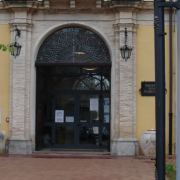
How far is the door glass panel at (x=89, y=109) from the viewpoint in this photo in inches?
528

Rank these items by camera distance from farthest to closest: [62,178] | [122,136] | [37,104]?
1. [37,104]
2. [122,136]
3. [62,178]

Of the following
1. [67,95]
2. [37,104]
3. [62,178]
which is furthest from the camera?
[67,95]

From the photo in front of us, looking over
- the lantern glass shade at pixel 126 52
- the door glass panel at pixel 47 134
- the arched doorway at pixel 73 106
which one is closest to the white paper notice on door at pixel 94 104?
the arched doorway at pixel 73 106

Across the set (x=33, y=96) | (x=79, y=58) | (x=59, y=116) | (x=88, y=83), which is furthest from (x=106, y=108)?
(x=33, y=96)

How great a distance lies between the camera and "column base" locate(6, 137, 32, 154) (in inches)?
467

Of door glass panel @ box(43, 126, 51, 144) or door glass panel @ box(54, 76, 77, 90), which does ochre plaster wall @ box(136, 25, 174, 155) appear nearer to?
door glass panel @ box(54, 76, 77, 90)

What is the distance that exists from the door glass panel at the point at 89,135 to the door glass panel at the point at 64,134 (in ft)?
1.20

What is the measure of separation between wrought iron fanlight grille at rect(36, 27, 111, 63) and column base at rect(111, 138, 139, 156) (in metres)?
3.01

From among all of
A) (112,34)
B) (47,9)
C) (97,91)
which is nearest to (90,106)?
(97,91)

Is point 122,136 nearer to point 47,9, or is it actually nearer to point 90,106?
point 90,106

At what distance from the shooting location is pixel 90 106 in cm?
1347

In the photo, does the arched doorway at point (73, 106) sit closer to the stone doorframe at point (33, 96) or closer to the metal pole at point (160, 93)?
the stone doorframe at point (33, 96)

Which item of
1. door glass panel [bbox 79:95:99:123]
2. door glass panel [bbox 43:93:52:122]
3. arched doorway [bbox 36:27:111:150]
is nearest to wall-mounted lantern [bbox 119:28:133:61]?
arched doorway [bbox 36:27:111:150]

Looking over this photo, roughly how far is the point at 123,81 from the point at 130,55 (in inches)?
38.4
